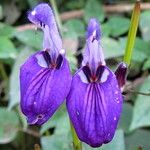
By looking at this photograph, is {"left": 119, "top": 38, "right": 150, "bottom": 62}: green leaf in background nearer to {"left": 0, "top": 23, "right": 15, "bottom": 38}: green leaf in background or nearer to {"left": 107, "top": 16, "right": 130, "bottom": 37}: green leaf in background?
{"left": 107, "top": 16, "right": 130, "bottom": 37}: green leaf in background

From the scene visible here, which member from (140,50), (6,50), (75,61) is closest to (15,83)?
(6,50)

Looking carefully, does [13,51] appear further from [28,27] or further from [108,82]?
[108,82]

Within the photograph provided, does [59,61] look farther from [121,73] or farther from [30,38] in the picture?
[30,38]

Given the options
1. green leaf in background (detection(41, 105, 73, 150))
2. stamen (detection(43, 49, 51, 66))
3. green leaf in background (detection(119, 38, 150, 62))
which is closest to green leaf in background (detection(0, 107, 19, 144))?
green leaf in background (detection(41, 105, 73, 150))

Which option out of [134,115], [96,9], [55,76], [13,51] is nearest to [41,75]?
[55,76]

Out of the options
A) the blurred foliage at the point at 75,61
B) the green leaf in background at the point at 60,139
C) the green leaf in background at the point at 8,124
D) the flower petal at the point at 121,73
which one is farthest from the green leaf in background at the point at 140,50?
the flower petal at the point at 121,73
